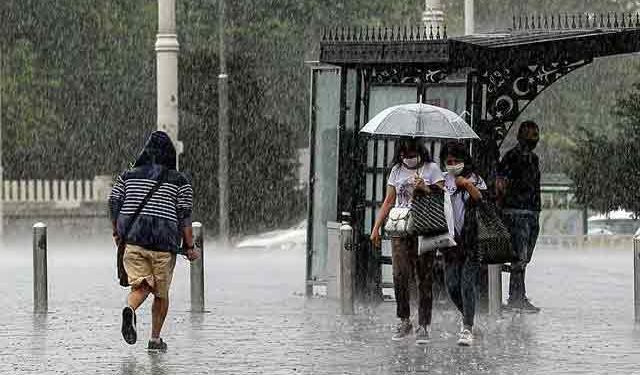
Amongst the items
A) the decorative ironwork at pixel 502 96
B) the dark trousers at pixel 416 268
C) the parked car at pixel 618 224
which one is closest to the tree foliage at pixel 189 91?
the parked car at pixel 618 224

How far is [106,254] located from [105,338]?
70.9 ft

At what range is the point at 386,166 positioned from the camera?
740 inches

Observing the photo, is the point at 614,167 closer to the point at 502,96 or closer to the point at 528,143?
the point at 528,143

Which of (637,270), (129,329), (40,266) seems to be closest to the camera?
(129,329)

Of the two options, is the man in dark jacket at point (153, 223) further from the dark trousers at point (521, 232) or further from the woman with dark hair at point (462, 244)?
the dark trousers at point (521, 232)

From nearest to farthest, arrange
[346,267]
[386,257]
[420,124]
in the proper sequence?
[420,124], [346,267], [386,257]

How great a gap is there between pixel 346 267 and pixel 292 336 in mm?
2281

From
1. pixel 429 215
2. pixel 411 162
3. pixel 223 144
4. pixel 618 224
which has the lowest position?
pixel 618 224

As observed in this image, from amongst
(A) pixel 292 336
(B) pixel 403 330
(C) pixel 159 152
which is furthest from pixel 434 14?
(C) pixel 159 152

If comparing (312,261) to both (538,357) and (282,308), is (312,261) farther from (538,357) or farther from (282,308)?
(538,357)

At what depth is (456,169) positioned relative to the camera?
49.4 feet

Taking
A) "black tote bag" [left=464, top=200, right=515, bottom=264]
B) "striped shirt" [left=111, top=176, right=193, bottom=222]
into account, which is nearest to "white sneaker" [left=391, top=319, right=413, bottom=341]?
"black tote bag" [left=464, top=200, right=515, bottom=264]

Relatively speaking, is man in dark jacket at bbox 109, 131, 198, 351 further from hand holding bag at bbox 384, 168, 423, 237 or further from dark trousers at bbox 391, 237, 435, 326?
dark trousers at bbox 391, 237, 435, 326

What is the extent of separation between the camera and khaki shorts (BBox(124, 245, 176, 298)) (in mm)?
14328
